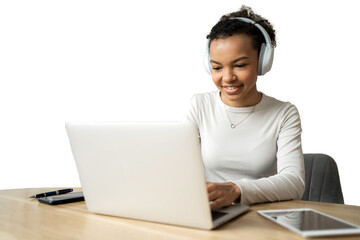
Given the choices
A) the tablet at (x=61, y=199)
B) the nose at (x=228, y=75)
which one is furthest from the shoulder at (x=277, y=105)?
the tablet at (x=61, y=199)

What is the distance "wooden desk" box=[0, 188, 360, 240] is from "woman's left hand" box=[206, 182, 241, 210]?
0.07 m

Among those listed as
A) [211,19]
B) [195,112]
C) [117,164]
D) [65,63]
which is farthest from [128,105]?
[117,164]

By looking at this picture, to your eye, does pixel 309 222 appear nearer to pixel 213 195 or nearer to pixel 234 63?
pixel 213 195

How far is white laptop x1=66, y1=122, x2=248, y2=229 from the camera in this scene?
1.01 m

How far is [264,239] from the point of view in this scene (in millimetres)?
979

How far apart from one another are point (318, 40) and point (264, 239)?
2.62 metres

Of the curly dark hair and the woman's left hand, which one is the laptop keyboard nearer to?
the woman's left hand

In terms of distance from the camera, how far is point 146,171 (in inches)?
42.5

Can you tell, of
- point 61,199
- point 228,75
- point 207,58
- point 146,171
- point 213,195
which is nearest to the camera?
point 146,171

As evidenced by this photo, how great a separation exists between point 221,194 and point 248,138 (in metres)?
0.73

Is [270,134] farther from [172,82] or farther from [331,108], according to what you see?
[172,82]

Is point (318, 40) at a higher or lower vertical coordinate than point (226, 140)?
higher

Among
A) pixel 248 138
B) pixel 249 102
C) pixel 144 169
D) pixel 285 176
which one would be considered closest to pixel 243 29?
pixel 249 102

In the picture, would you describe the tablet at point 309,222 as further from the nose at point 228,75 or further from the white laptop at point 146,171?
the nose at point 228,75
